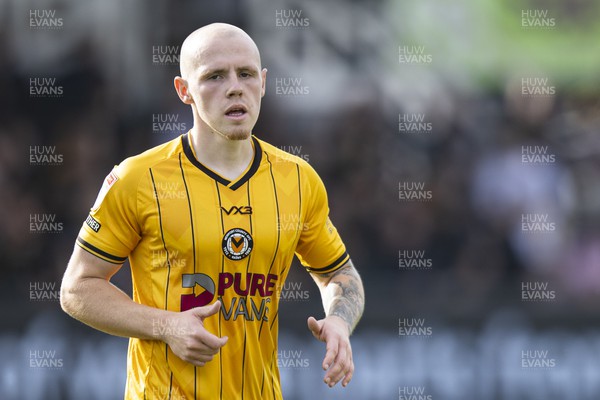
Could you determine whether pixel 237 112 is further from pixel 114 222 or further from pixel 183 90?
pixel 114 222

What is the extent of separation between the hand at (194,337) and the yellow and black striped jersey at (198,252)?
0.35 feet

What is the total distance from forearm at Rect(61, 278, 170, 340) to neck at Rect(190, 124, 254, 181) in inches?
23.2

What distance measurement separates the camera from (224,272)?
3.84 metres

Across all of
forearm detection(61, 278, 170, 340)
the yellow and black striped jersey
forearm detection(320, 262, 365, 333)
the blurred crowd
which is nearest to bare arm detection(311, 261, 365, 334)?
forearm detection(320, 262, 365, 333)

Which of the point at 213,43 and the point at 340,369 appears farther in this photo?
the point at 213,43

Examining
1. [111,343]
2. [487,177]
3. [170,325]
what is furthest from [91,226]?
[487,177]

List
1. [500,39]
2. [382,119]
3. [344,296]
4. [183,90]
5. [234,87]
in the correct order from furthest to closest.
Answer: [500,39]
[382,119]
[344,296]
[183,90]
[234,87]

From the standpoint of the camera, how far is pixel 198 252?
3803 mm

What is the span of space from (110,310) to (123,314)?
0.05 m

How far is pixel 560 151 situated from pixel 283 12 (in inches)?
99.3

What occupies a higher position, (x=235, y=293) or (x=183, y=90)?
(x=183, y=90)

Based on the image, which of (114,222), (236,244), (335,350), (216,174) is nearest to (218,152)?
(216,174)

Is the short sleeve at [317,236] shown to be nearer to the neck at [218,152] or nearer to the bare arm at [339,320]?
the bare arm at [339,320]

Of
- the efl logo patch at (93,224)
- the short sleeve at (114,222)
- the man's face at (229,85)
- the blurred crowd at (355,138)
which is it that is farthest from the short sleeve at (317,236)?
the blurred crowd at (355,138)
